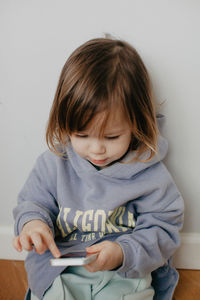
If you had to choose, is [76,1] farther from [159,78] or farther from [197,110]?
[197,110]

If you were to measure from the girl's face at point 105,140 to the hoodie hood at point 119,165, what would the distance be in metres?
0.03

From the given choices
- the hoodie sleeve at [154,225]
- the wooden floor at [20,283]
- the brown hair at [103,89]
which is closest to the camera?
the brown hair at [103,89]

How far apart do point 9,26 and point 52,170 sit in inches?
15.3

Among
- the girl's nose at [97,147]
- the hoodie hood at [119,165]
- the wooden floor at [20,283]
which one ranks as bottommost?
the wooden floor at [20,283]

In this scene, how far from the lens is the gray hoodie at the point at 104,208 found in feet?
2.68

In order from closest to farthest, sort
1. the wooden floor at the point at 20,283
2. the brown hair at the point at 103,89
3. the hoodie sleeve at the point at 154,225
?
the brown hair at the point at 103,89
the hoodie sleeve at the point at 154,225
the wooden floor at the point at 20,283

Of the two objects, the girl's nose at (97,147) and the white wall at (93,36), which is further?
the white wall at (93,36)

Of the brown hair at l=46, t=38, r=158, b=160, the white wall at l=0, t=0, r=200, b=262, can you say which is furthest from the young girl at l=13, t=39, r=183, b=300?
the white wall at l=0, t=0, r=200, b=262

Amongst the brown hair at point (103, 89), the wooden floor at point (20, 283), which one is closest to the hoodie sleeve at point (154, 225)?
the brown hair at point (103, 89)

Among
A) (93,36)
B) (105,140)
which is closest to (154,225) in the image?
(105,140)

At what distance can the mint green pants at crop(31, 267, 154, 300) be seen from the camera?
0.78m

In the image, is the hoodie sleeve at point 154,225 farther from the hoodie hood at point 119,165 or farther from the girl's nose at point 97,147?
the girl's nose at point 97,147

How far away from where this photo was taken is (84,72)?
2.30 feet

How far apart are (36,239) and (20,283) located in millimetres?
411
